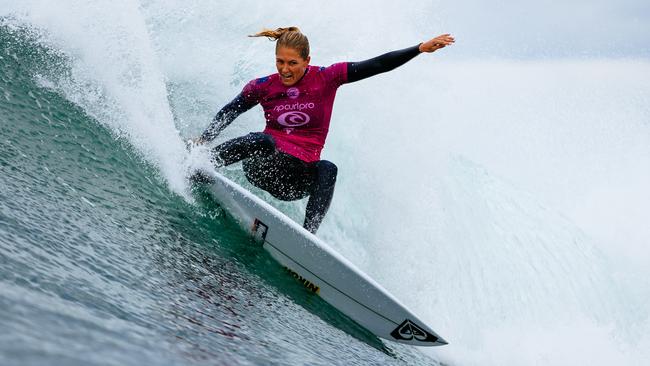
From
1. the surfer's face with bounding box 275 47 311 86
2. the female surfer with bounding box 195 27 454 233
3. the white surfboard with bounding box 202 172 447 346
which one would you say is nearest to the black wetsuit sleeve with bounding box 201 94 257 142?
the female surfer with bounding box 195 27 454 233

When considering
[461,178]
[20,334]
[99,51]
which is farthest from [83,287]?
[461,178]

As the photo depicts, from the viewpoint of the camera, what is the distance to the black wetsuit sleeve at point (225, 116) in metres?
5.55

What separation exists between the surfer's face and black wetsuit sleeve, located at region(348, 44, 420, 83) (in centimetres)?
39

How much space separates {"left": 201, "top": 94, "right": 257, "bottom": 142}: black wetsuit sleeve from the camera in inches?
219

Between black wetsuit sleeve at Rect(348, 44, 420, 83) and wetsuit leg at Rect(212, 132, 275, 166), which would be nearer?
black wetsuit sleeve at Rect(348, 44, 420, 83)

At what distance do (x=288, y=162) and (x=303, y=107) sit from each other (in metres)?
0.46

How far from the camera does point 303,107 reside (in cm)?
543

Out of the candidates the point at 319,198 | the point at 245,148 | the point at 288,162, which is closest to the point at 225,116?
the point at 245,148

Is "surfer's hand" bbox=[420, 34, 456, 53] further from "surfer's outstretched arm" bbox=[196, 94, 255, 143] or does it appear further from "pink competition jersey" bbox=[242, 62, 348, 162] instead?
"surfer's outstretched arm" bbox=[196, 94, 255, 143]

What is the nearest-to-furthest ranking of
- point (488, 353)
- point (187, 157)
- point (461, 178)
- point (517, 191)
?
1. point (187, 157)
2. point (488, 353)
3. point (461, 178)
4. point (517, 191)

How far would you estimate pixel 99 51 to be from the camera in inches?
259

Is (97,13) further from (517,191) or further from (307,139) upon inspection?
(517,191)

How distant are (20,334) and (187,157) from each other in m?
3.85

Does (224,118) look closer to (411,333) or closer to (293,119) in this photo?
(293,119)
